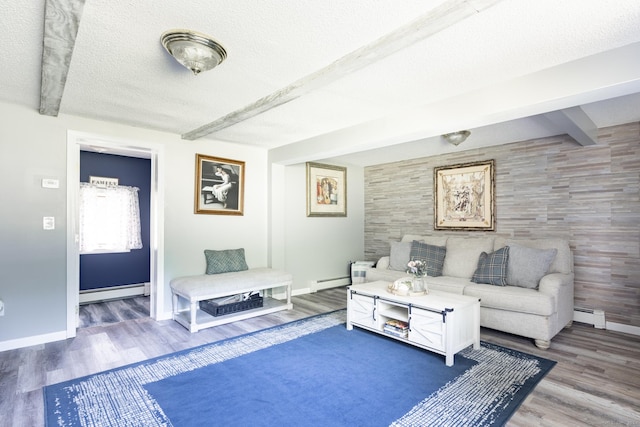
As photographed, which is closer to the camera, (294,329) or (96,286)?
(294,329)

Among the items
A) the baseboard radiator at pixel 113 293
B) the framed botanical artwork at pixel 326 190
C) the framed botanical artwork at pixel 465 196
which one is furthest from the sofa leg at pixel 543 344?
the baseboard radiator at pixel 113 293

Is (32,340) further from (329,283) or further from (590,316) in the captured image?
(590,316)

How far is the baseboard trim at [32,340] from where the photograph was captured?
3213 mm

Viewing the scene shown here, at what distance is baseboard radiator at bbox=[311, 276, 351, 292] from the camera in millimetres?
5727

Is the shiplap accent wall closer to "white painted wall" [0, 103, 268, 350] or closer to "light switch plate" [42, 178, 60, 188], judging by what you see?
"white painted wall" [0, 103, 268, 350]

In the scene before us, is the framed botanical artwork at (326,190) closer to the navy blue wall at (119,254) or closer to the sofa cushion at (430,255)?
the sofa cushion at (430,255)

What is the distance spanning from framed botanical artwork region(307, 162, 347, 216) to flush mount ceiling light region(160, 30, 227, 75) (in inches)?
143

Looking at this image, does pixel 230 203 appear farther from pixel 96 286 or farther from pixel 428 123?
pixel 428 123

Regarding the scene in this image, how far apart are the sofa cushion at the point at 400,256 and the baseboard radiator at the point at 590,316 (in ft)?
6.74

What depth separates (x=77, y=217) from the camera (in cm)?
409

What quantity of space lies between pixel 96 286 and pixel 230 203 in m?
2.57

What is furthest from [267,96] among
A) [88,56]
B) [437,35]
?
[437,35]

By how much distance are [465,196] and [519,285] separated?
5.38ft

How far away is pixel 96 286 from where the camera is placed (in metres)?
5.26
